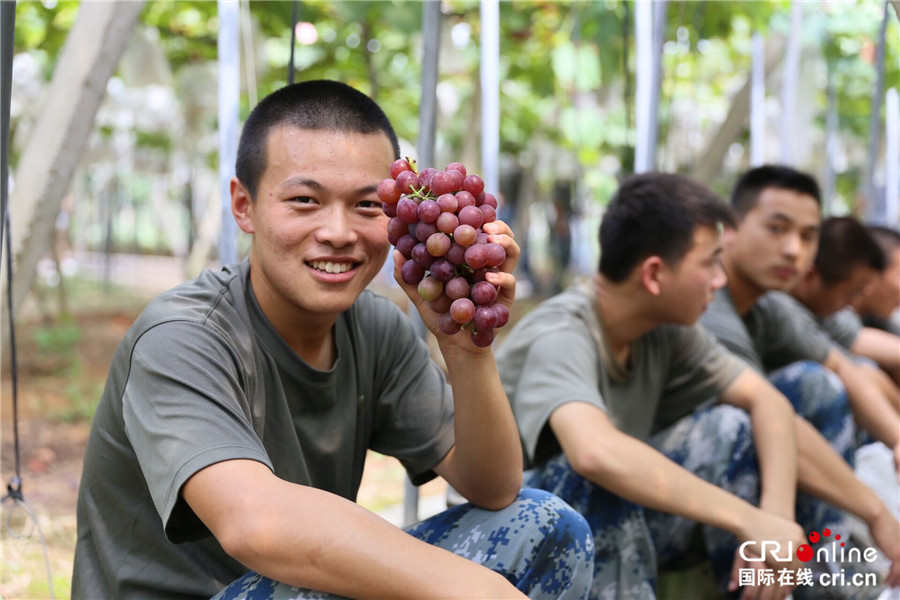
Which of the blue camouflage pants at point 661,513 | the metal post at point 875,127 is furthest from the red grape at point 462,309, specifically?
the metal post at point 875,127

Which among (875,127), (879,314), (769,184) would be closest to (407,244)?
(769,184)

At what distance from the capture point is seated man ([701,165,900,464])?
3359 mm

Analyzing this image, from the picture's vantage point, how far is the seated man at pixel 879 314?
4.86 m

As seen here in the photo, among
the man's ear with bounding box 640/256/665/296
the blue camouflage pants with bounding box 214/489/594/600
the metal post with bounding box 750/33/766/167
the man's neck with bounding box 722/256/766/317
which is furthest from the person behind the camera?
the metal post with bounding box 750/33/766/167

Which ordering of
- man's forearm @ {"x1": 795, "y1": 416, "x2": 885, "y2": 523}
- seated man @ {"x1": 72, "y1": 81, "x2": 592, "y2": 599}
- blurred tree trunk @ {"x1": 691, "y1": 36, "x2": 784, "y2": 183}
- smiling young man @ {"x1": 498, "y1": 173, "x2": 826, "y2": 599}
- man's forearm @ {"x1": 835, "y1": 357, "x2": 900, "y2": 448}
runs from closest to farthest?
seated man @ {"x1": 72, "y1": 81, "x2": 592, "y2": 599} → smiling young man @ {"x1": 498, "y1": 173, "x2": 826, "y2": 599} → man's forearm @ {"x1": 795, "y1": 416, "x2": 885, "y2": 523} → man's forearm @ {"x1": 835, "y1": 357, "x2": 900, "y2": 448} → blurred tree trunk @ {"x1": 691, "y1": 36, "x2": 784, "y2": 183}

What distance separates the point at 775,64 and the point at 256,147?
585cm

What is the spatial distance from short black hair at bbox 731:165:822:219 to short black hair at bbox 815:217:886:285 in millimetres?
676

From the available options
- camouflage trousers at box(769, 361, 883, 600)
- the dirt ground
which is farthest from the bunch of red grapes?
camouflage trousers at box(769, 361, 883, 600)

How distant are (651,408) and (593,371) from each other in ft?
1.35

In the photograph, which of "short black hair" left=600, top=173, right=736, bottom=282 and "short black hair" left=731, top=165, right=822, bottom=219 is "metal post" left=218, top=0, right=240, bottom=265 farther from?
"short black hair" left=731, top=165, right=822, bottom=219

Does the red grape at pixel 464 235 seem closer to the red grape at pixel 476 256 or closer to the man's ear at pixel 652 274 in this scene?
the red grape at pixel 476 256

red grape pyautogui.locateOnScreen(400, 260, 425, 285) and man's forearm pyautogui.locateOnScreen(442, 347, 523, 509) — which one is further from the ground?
red grape pyautogui.locateOnScreen(400, 260, 425, 285)

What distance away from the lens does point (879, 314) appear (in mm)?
5453

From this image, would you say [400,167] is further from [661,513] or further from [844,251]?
[844,251]
